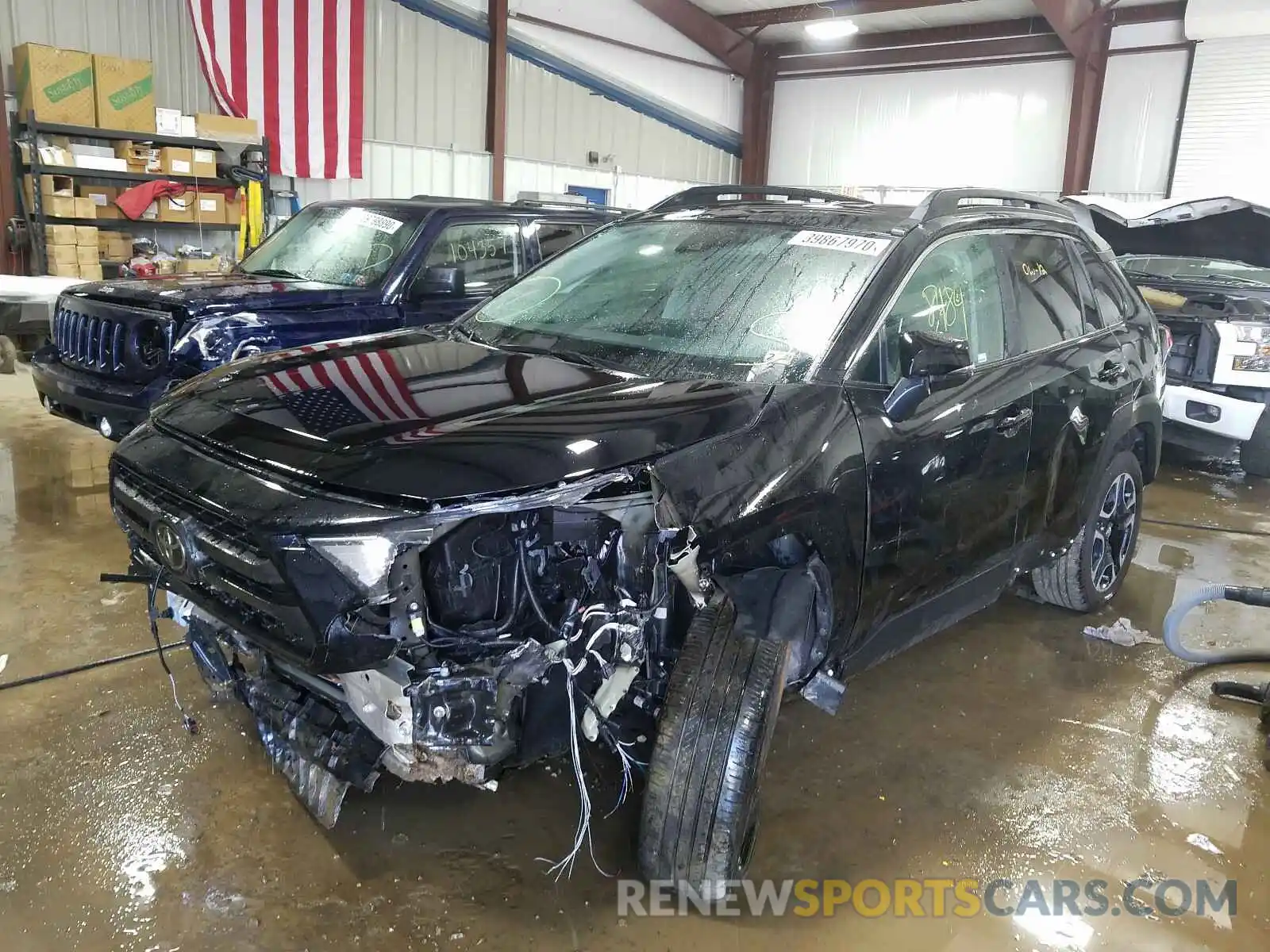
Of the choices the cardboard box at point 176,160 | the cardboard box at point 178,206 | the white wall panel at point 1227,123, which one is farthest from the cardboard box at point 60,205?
the white wall panel at point 1227,123

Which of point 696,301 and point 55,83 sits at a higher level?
point 55,83

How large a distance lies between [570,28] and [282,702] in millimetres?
14170

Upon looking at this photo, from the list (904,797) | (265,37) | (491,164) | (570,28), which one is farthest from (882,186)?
(904,797)

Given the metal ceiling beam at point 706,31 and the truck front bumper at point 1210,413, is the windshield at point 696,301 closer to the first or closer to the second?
the truck front bumper at point 1210,413

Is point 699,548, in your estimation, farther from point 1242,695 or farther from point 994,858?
point 1242,695

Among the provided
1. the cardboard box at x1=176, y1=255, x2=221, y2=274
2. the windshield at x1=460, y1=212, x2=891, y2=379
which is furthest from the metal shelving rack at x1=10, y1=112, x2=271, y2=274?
the windshield at x1=460, y1=212, x2=891, y2=379

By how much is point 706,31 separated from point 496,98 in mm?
5072

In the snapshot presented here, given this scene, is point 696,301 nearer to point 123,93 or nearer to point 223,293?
point 223,293

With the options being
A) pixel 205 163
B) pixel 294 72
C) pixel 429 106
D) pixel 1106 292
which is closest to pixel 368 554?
pixel 1106 292

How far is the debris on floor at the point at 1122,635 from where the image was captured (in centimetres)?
393

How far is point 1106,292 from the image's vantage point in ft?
12.8

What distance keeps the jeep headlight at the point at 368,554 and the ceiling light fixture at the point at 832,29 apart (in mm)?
15048

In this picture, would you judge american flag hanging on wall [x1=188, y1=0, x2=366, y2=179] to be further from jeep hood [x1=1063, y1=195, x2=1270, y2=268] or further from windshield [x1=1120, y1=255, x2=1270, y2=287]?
windshield [x1=1120, y1=255, x2=1270, y2=287]

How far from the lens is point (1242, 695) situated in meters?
3.46
